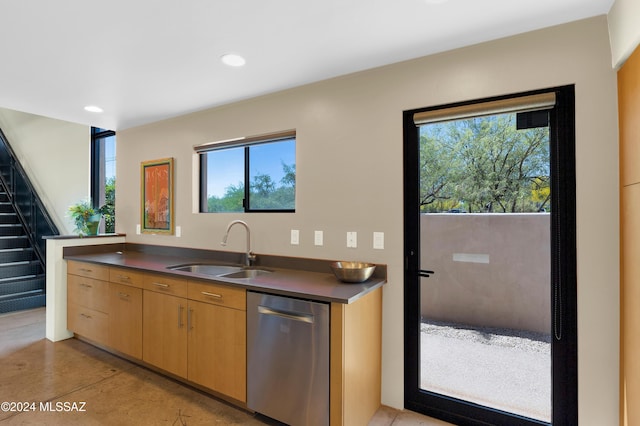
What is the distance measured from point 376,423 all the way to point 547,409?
994 millimetres

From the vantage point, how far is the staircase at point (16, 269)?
4406 millimetres

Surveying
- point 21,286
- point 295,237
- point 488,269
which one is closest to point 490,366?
point 488,269

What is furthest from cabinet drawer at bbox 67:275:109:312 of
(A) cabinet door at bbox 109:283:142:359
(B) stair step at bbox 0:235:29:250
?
(B) stair step at bbox 0:235:29:250

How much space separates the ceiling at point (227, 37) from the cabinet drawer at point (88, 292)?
5.73 ft

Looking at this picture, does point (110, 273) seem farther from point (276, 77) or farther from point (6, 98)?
point (276, 77)

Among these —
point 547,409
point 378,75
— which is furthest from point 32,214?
point 547,409

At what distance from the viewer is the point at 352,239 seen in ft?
7.82

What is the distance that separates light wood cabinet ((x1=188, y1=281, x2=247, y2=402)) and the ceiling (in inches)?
61.3

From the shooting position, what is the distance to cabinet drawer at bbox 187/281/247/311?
213cm

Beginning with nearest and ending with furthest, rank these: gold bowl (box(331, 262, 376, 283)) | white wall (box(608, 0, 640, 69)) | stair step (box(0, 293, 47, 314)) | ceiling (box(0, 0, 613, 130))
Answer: white wall (box(608, 0, 640, 69)) < ceiling (box(0, 0, 613, 130)) < gold bowl (box(331, 262, 376, 283)) < stair step (box(0, 293, 47, 314))

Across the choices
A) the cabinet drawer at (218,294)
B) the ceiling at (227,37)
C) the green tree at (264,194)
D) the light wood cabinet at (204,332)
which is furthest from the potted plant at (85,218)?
the cabinet drawer at (218,294)

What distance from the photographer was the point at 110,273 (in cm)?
295

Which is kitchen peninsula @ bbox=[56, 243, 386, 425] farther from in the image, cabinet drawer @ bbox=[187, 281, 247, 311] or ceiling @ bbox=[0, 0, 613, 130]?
ceiling @ bbox=[0, 0, 613, 130]

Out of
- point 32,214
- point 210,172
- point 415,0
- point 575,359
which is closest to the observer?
point 415,0
